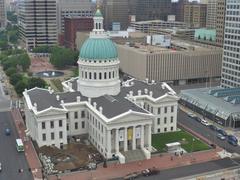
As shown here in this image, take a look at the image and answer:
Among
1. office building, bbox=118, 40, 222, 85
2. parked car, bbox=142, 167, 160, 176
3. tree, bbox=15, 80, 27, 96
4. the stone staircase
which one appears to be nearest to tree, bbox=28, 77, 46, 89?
tree, bbox=15, 80, 27, 96

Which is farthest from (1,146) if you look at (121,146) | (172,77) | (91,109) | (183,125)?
(172,77)

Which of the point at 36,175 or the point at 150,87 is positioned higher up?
the point at 150,87

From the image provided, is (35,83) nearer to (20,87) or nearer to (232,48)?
(20,87)

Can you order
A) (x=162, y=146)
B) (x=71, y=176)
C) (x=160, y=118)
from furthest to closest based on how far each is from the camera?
(x=160, y=118) < (x=162, y=146) < (x=71, y=176)

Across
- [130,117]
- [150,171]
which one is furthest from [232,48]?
[150,171]

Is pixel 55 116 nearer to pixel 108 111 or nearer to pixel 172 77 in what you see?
pixel 108 111

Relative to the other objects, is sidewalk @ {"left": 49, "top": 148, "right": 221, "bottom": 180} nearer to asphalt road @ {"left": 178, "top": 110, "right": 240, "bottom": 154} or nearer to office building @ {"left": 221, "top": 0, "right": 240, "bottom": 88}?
asphalt road @ {"left": 178, "top": 110, "right": 240, "bottom": 154}

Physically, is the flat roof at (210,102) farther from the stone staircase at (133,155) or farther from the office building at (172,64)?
the stone staircase at (133,155)
